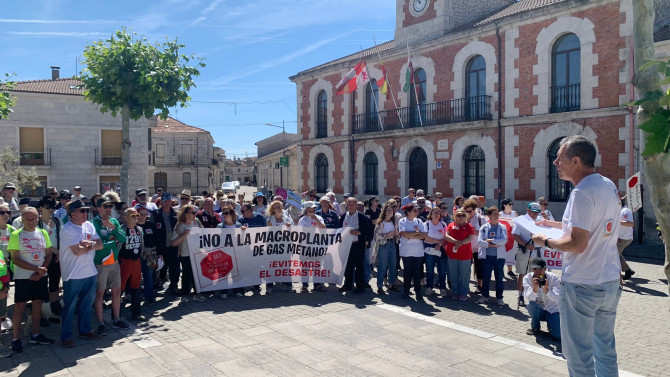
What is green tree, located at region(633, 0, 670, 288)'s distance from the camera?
91.4 inches

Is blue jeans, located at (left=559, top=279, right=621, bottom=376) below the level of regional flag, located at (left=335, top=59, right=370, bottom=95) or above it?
below

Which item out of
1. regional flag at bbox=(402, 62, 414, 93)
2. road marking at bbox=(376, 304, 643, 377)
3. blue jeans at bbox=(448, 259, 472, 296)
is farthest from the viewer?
regional flag at bbox=(402, 62, 414, 93)

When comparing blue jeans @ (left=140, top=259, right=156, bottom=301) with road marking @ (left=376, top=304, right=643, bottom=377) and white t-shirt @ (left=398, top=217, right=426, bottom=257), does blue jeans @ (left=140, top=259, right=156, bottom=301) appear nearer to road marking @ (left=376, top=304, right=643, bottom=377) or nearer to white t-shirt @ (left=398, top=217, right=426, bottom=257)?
road marking @ (left=376, top=304, right=643, bottom=377)

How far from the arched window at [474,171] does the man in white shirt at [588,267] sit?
686 inches

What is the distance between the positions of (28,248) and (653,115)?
6831 millimetres

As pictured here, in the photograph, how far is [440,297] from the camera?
9.40 m

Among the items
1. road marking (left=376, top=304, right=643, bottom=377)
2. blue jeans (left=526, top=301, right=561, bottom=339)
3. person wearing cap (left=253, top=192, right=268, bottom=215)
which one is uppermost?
person wearing cap (left=253, top=192, right=268, bottom=215)

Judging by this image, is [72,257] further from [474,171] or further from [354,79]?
[354,79]

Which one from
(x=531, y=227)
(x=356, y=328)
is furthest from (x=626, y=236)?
(x=531, y=227)

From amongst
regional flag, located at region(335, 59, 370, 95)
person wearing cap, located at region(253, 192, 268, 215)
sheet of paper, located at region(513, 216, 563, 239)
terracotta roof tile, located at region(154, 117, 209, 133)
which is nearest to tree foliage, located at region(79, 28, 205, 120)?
person wearing cap, located at region(253, 192, 268, 215)

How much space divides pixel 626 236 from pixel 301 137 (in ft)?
70.7

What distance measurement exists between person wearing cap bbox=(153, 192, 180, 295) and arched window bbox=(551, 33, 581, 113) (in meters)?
14.9

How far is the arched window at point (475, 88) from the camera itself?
Answer: 2047 centimetres

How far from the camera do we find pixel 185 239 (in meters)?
9.13
